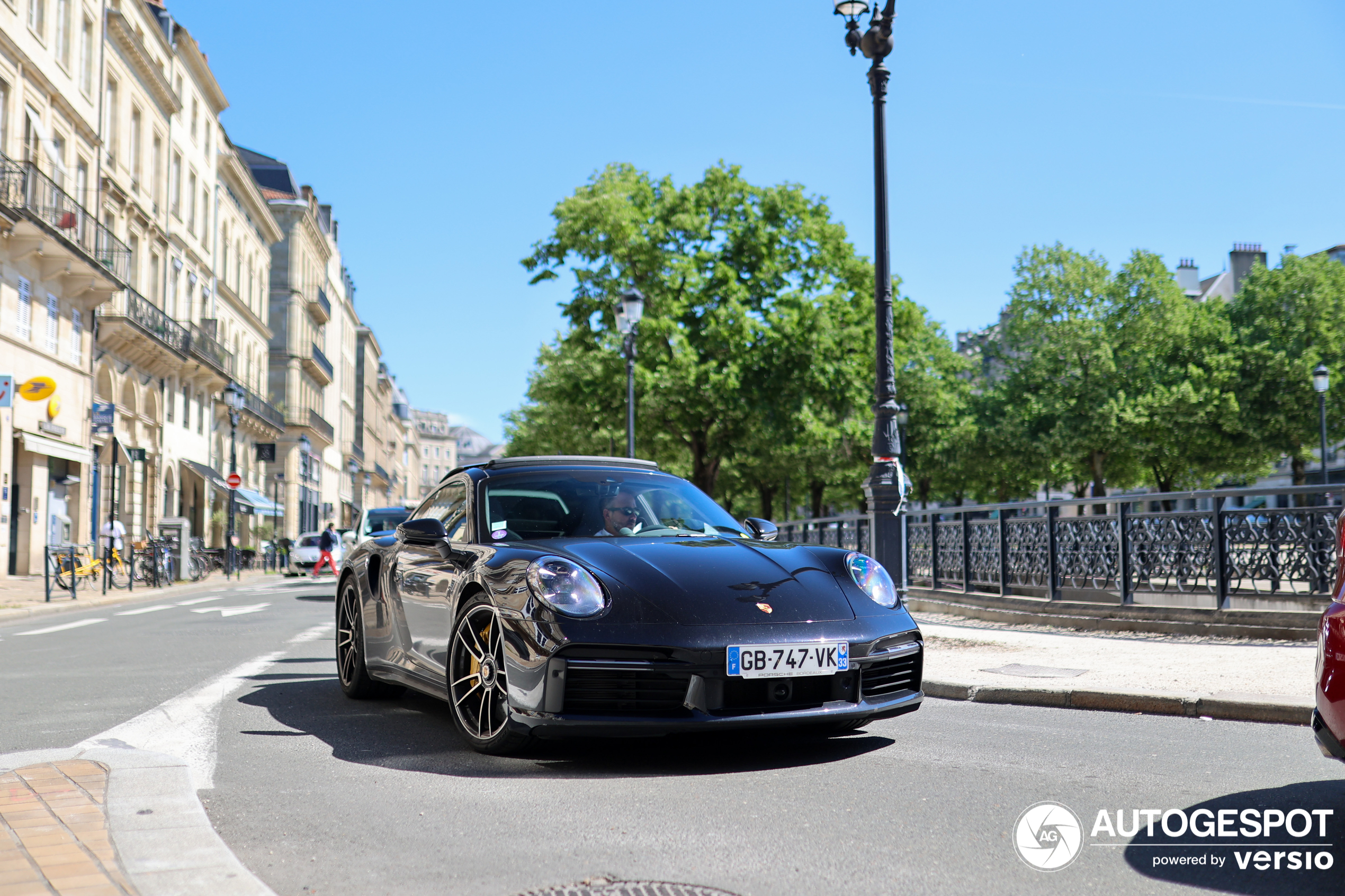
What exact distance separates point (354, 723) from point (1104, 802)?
3683 millimetres

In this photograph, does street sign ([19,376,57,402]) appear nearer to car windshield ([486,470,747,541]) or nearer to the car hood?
car windshield ([486,470,747,541])

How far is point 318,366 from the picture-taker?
7362 cm

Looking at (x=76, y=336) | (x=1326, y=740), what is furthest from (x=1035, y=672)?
(x=76, y=336)

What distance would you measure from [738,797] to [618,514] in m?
1.99

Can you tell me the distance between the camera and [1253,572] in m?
11.0

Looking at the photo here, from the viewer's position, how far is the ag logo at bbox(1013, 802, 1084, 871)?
3.71 m

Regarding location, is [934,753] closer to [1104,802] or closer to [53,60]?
[1104,802]

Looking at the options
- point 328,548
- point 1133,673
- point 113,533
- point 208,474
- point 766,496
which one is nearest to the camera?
point 1133,673

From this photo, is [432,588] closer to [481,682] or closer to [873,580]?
[481,682]

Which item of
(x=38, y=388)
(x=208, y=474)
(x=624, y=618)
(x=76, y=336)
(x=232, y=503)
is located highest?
(x=76, y=336)

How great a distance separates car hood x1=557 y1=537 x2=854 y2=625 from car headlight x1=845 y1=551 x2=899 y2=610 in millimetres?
153

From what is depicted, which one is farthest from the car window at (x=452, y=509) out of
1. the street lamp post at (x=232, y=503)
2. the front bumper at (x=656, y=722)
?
the street lamp post at (x=232, y=503)

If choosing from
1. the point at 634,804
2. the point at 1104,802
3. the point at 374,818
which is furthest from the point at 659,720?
the point at 1104,802

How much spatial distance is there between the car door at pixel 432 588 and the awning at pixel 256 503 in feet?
140
